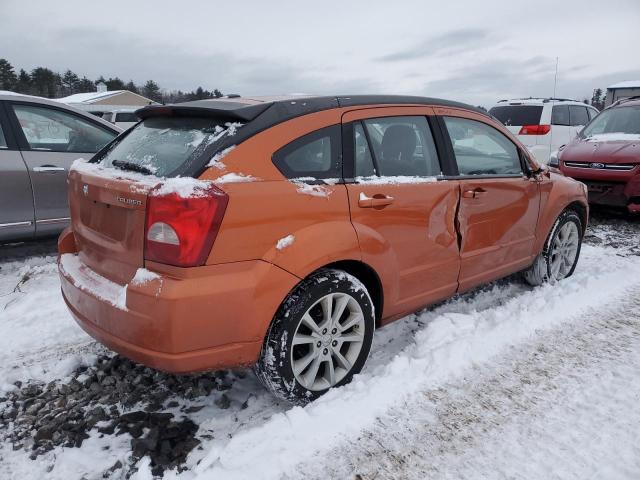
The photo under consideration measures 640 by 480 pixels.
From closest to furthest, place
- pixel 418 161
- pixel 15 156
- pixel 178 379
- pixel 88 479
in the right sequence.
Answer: pixel 88 479
pixel 178 379
pixel 418 161
pixel 15 156

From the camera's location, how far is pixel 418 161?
3201 millimetres

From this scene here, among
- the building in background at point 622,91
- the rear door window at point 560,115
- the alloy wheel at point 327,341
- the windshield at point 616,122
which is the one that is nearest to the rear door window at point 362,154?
the alloy wheel at point 327,341

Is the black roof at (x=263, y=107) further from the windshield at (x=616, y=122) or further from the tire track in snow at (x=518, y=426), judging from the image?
the windshield at (x=616, y=122)

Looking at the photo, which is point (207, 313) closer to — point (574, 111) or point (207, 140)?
point (207, 140)

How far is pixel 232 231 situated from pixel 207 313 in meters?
0.39

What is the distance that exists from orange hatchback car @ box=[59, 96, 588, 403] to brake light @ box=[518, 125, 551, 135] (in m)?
8.74

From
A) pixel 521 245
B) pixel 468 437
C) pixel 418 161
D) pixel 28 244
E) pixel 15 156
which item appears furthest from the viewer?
pixel 28 244

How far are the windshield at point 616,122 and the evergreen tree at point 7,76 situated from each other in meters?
68.2

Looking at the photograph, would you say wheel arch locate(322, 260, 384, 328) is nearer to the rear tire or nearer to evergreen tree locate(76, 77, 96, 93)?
the rear tire

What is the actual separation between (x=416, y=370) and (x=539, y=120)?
32.8 ft

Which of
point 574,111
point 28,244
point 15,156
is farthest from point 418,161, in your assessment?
point 574,111

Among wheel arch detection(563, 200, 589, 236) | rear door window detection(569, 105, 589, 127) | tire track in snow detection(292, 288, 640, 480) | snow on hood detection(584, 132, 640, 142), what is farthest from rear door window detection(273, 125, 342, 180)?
rear door window detection(569, 105, 589, 127)

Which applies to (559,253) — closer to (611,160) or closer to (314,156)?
(314,156)

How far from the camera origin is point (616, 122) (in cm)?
829
